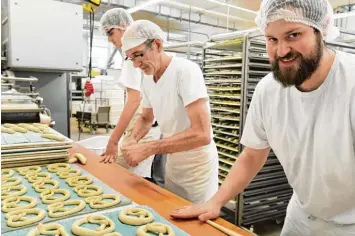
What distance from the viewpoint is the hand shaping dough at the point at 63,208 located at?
43.6 inches

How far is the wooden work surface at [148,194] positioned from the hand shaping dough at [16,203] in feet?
1.18

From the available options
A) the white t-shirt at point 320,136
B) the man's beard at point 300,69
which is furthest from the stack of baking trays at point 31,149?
the man's beard at point 300,69

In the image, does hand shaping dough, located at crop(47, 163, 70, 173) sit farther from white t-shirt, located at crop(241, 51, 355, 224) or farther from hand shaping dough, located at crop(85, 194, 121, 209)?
white t-shirt, located at crop(241, 51, 355, 224)

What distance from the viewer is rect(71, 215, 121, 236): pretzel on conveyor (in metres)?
0.97

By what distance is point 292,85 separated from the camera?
1063mm

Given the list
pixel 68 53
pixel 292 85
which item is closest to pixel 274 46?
Result: pixel 292 85

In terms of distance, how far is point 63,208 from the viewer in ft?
3.80

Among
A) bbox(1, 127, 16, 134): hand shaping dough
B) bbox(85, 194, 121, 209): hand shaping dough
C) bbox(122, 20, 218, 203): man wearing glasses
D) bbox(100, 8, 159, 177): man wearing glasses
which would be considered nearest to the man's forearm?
bbox(122, 20, 218, 203): man wearing glasses

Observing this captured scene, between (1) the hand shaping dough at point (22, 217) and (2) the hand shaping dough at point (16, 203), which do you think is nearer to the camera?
(1) the hand shaping dough at point (22, 217)

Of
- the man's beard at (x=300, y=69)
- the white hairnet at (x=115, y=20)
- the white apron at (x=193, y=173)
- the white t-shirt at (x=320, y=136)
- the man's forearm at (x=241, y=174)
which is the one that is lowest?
the white apron at (x=193, y=173)

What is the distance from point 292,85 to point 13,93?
2367mm

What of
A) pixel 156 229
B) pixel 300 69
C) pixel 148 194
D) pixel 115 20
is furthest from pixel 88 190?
pixel 115 20

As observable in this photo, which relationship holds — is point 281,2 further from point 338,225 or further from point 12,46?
point 12,46

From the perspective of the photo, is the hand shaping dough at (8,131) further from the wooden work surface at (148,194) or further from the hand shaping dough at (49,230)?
the hand shaping dough at (49,230)
